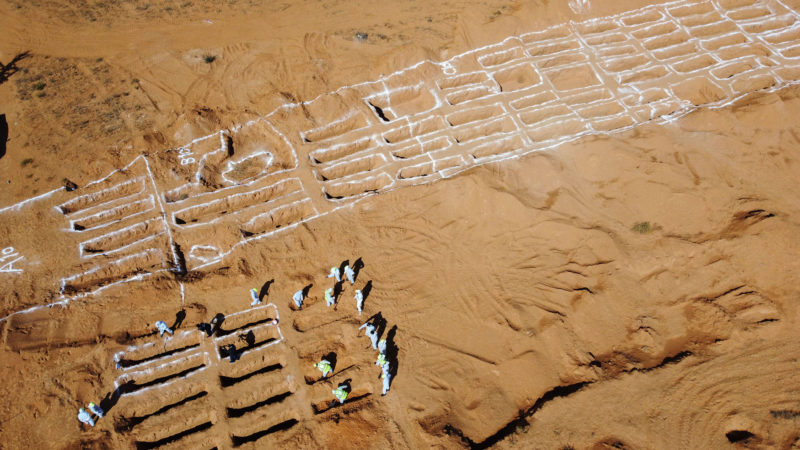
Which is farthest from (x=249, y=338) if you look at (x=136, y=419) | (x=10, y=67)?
(x=10, y=67)

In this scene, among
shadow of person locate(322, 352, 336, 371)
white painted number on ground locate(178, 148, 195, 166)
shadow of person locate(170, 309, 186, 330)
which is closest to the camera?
shadow of person locate(322, 352, 336, 371)

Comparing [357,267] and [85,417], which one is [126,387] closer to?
[85,417]

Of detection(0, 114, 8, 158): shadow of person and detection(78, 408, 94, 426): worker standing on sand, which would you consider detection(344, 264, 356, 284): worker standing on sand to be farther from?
detection(0, 114, 8, 158): shadow of person

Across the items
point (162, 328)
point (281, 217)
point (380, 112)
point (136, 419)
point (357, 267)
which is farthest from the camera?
point (380, 112)

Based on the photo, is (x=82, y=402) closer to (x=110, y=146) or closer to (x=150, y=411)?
(x=150, y=411)

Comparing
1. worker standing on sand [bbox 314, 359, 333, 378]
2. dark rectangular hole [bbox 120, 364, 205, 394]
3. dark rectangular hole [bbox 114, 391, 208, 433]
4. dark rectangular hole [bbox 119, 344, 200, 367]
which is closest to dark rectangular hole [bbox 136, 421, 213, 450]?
dark rectangular hole [bbox 114, 391, 208, 433]
